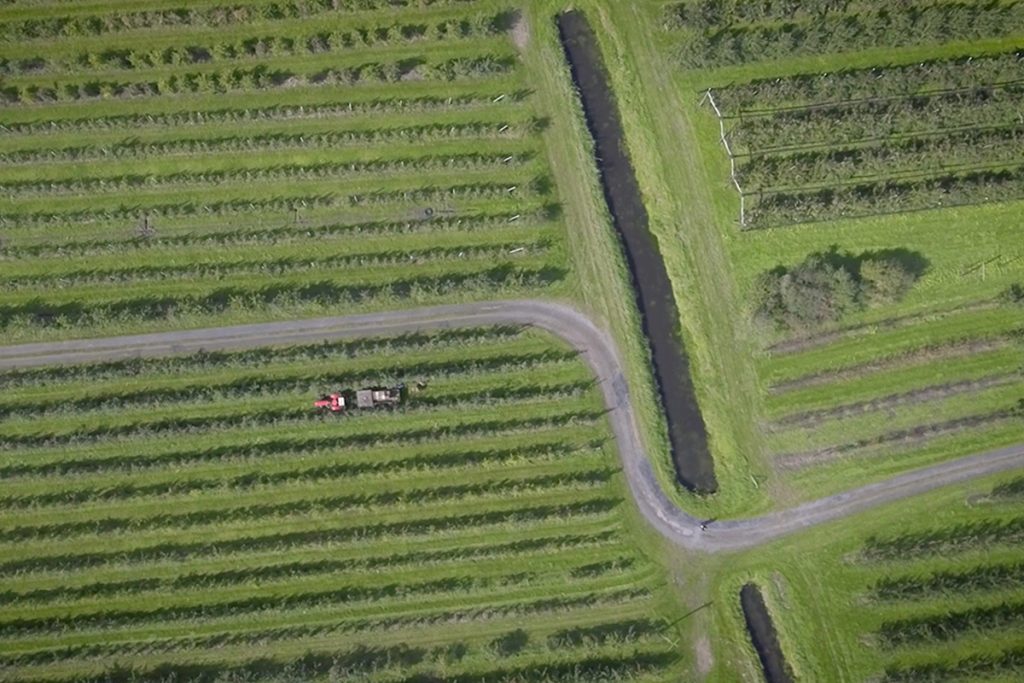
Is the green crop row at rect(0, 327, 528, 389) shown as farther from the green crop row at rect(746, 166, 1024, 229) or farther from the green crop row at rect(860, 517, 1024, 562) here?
the green crop row at rect(860, 517, 1024, 562)

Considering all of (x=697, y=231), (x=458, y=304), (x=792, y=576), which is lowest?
(x=792, y=576)

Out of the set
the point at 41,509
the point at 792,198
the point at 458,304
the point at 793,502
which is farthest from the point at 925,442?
the point at 41,509

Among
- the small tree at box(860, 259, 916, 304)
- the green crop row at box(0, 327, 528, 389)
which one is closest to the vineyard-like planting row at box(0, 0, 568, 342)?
the green crop row at box(0, 327, 528, 389)

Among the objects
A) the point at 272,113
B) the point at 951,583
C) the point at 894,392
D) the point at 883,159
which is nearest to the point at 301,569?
the point at 272,113

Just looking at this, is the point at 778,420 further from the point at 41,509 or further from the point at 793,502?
the point at 41,509

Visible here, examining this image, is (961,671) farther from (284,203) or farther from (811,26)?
(284,203)

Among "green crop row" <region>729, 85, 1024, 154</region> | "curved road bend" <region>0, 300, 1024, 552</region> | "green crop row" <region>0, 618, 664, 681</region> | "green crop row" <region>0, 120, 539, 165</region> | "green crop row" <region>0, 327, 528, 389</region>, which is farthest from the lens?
"green crop row" <region>729, 85, 1024, 154</region>
